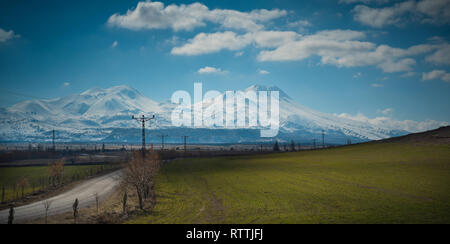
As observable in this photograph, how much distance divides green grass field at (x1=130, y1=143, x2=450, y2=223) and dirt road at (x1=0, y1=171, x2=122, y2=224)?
1150cm

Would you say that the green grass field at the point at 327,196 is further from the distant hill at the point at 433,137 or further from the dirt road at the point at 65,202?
the distant hill at the point at 433,137

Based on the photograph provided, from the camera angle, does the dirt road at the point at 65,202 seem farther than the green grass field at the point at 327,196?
Yes

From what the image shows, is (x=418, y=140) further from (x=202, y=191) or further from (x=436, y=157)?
(x=202, y=191)

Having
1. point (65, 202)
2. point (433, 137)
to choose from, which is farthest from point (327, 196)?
point (433, 137)

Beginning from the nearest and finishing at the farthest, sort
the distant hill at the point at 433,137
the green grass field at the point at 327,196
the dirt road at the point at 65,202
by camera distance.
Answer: the green grass field at the point at 327,196, the dirt road at the point at 65,202, the distant hill at the point at 433,137

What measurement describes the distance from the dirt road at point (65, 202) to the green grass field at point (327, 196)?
11.5 m

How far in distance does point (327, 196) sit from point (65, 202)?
1642 inches

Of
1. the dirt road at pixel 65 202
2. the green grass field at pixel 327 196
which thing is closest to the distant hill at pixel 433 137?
the green grass field at pixel 327 196

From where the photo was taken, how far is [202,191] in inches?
2126

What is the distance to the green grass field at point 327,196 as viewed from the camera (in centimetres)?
3309

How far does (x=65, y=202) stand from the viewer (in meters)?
51.6

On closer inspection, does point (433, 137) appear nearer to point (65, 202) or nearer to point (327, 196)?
point (327, 196)
